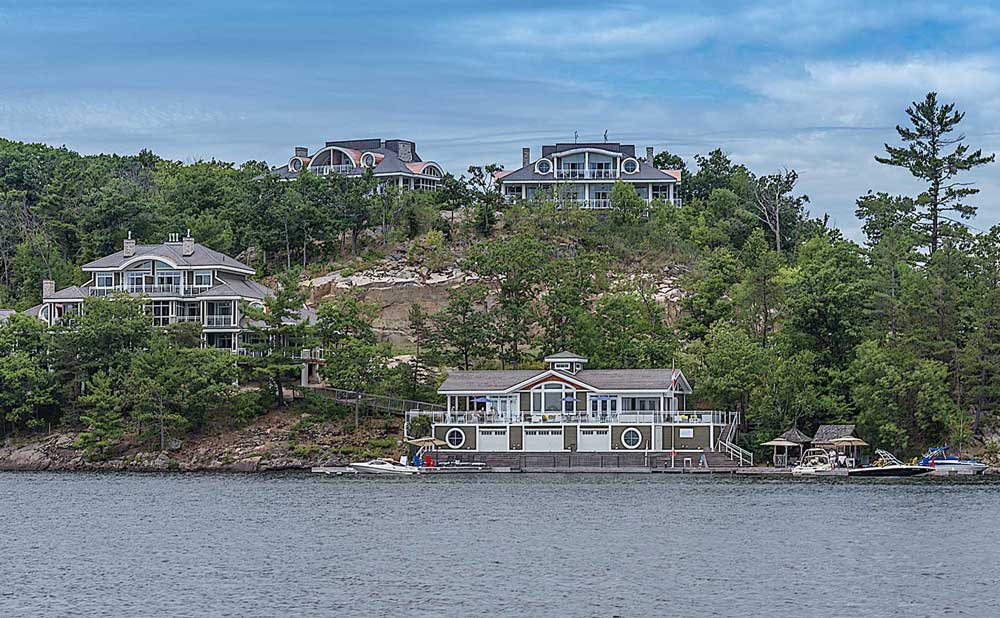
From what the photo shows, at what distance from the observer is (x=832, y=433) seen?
85.4 metres

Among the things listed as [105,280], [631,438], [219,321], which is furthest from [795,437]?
[105,280]

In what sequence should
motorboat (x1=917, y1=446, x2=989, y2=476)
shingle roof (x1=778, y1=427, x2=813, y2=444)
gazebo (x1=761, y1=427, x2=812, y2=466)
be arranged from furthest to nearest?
shingle roof (x1=778, y1=427, x2=813, y2=444) → gazebo (x1=761, y1=427, x2=812, y2=466) → motorboat (x1=917, y1=446, x2=989, y2=476)

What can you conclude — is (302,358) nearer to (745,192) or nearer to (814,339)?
(814,339)

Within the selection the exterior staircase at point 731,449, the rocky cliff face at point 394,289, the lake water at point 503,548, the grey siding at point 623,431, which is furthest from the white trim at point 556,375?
the rocky cliff face at point 394,289

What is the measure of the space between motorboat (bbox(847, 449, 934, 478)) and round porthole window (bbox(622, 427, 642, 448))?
41.5 ft

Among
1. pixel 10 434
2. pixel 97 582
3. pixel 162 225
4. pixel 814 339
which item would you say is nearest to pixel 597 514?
pixel 97 582

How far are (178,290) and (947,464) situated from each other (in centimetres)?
5267

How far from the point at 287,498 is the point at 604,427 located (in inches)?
930

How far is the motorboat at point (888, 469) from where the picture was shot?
263ft

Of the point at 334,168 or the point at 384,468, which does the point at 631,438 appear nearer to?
the point at 384,468

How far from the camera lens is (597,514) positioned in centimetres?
6322

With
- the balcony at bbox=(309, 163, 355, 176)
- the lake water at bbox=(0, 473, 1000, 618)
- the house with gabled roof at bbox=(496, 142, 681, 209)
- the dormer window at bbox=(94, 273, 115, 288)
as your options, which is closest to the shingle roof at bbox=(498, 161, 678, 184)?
the house with gabled roof at bbox=(496, 142, 681, 209)

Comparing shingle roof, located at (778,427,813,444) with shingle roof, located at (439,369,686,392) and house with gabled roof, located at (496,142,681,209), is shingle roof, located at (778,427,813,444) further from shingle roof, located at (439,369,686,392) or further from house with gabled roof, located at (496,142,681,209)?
house with gabled roof, located at (496,142,681,209)

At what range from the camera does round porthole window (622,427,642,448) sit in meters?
87.6
